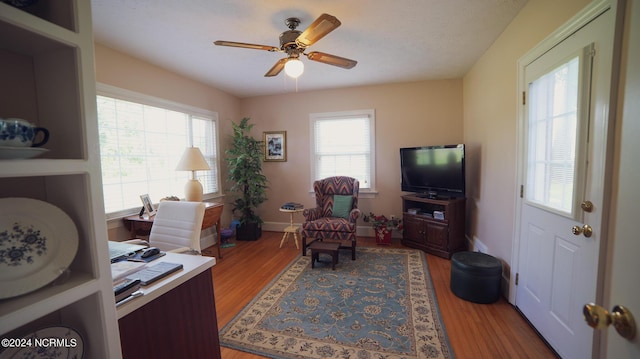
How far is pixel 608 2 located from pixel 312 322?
8.53 feet

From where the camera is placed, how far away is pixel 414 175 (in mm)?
3732

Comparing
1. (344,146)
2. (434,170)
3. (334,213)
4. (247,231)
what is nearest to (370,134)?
(344,146)

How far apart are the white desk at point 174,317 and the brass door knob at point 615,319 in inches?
54.1

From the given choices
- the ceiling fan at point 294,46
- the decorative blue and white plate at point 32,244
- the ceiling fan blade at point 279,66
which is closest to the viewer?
the decorative blue and white plate at point 32,244

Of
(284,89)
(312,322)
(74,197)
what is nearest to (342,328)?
(312,322)

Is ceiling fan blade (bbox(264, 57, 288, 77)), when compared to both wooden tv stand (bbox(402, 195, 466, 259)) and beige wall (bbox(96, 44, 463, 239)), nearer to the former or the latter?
beige wall (bbox(96, 44, 463, 239))

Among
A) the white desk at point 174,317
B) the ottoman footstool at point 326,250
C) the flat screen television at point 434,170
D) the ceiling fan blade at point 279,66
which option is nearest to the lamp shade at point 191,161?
the ceiling fan blade at point 279,66

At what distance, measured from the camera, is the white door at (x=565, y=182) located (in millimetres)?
1297

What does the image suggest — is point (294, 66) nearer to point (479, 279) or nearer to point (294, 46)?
point (294, 46)

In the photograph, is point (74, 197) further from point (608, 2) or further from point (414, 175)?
point (414, 175)

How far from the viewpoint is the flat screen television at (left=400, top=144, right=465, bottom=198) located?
322 cm

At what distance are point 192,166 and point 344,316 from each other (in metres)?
2.42

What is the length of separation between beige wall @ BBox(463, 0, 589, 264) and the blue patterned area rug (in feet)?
2.99

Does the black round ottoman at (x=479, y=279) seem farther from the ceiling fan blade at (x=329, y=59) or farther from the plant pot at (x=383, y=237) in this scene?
the ceiling fan blade at (x=329, y=59)
